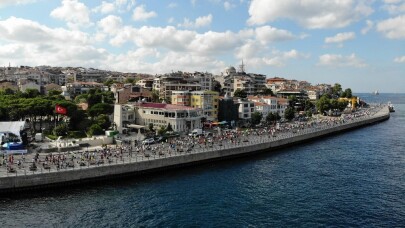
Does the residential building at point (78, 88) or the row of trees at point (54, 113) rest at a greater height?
the residential building at point (78, 88)

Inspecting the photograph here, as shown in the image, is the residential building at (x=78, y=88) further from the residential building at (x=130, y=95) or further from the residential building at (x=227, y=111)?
the residential building at (x=227, y=111)

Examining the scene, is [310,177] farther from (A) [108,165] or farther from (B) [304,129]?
(B) [304,129]

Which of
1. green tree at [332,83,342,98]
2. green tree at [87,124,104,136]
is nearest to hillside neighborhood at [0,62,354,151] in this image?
green tree at [87,124,104,136]

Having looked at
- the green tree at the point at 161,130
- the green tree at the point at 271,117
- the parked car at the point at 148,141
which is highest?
the green tree at the point at 271,117

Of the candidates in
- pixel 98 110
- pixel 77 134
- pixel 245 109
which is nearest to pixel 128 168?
pixel 77 134

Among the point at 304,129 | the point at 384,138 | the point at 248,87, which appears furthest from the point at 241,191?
the point at 248,87

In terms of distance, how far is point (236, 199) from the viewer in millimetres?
35406

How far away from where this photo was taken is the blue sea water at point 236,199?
29812 mm

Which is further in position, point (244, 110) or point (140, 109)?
point (244, 110)

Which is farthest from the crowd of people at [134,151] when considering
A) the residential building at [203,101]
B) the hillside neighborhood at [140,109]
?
the residential building at [203,101]

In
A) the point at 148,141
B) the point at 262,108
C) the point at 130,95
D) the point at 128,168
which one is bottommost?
the point at 128,168

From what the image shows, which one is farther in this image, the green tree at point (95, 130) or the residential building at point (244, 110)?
the residential building at point (244, 110)

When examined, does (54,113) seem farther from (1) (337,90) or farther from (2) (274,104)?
(1) (337,90)

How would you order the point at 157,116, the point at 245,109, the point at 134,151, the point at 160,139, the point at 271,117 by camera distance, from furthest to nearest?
the point at 271,117 → the point at 245,109 → the point at 157,116 → the point at 160,139 → the point at 134,151
